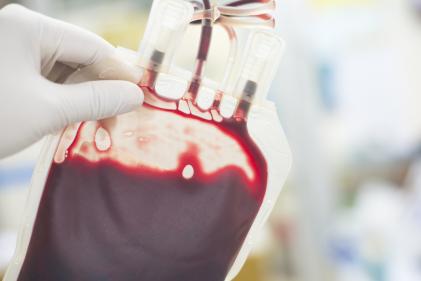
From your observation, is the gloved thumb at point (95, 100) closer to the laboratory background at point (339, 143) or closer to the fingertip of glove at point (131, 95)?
the fingertip of glove at point (131, 95)

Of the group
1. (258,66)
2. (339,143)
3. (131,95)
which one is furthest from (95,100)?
(339,143)

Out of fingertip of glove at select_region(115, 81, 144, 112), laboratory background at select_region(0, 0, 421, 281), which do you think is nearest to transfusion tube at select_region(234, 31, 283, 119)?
fingertip of glove at select_region(115, 81, 144, 112)

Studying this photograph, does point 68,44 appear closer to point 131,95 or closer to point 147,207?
point 131,95

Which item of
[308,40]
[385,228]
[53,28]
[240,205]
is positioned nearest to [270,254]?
[385,228]

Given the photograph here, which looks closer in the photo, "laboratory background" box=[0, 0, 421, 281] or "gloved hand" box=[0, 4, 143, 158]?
"gloved hand" box=[0, 4, 143, 158]

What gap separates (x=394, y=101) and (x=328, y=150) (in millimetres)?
376

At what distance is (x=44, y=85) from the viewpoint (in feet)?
1.97

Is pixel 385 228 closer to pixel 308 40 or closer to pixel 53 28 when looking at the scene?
pixel 308 40

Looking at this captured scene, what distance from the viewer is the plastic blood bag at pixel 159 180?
627mm

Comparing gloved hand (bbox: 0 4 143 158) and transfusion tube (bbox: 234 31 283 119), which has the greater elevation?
transfusion tube (bbox: 234 31 283 119)

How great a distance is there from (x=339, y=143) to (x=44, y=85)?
6.20 feet

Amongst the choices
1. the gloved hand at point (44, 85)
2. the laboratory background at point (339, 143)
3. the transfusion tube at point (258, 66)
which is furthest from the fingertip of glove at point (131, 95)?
the laboratory background at point (339, 143)

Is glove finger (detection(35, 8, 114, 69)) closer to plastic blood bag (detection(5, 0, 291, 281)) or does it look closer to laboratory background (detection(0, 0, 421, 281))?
plastic blood bag (detection(5, 0, 291, 281))

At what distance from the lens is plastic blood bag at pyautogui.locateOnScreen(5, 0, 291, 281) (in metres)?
0.63
